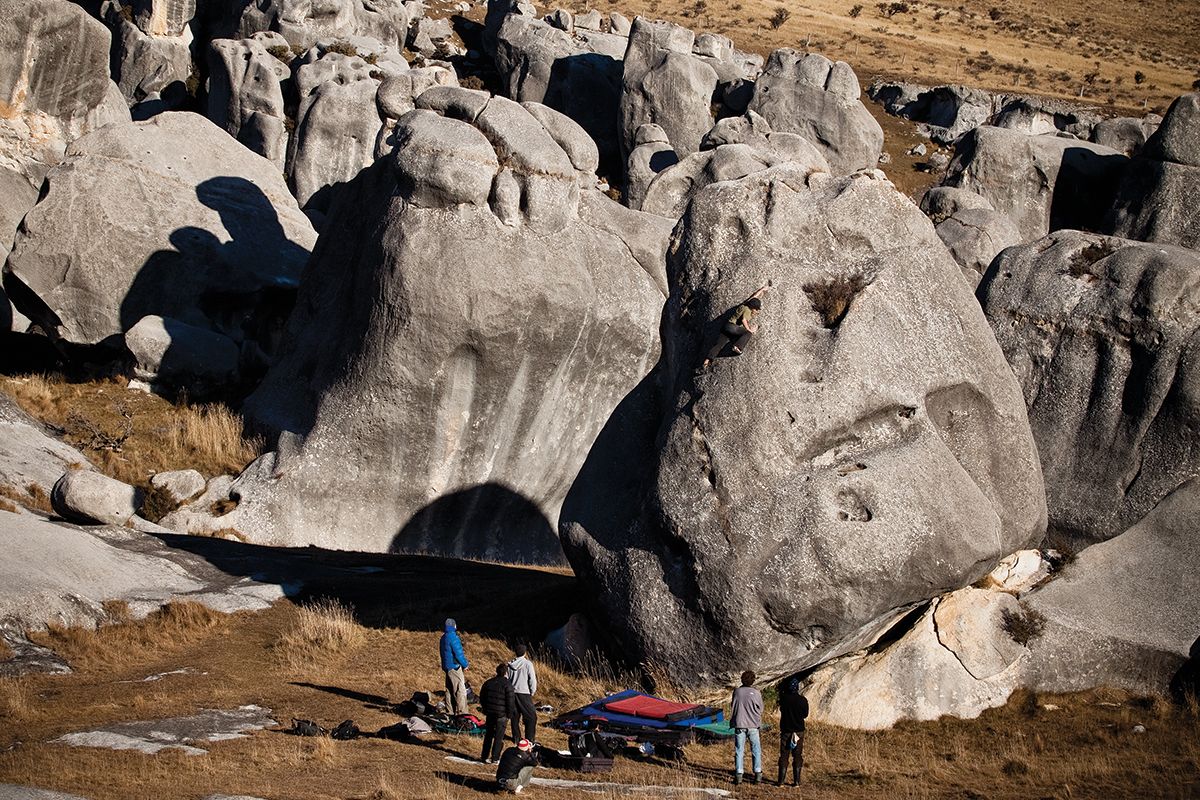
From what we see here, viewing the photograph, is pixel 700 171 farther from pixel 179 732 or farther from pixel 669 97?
pixel 179 732

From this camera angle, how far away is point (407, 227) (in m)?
21.4

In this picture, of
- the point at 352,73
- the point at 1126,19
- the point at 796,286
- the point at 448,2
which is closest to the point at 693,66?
the point at 352,73

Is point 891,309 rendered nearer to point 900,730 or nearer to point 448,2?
point 900,730

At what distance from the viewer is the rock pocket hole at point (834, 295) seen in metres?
14.3

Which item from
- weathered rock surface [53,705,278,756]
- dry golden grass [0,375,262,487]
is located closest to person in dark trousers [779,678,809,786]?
weathered rock surface [53,705,278,756]

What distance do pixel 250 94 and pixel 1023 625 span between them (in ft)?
124

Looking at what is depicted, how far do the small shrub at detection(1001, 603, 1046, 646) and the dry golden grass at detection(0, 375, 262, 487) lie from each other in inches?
526

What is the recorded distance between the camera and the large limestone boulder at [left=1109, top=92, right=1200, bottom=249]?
38.1 metres

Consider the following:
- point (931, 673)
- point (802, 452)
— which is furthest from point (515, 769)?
point (931, 673)

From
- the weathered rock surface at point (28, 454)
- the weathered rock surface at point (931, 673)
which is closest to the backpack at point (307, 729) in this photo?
the weathered rock surface at point (931, 673)

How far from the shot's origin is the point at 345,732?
1232 centimetres

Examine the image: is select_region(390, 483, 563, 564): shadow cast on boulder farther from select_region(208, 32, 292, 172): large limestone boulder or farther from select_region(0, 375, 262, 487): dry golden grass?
select_region(208, 32, 292, 172): large limestone boulder

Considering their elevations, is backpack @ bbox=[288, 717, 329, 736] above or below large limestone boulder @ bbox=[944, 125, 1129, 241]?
below

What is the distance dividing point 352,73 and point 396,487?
86.9ft
